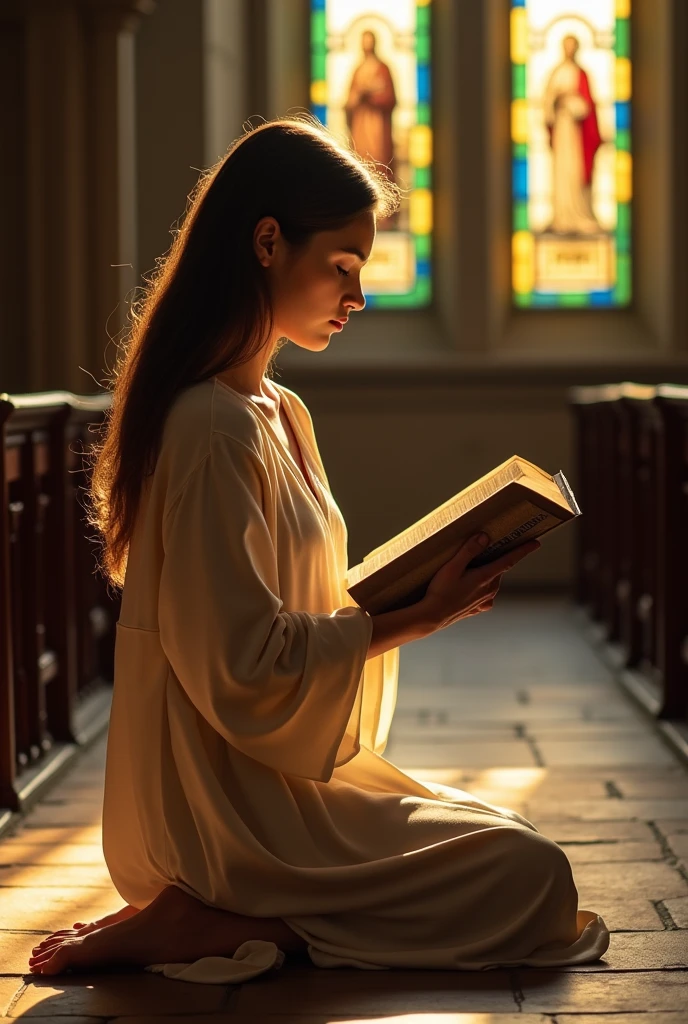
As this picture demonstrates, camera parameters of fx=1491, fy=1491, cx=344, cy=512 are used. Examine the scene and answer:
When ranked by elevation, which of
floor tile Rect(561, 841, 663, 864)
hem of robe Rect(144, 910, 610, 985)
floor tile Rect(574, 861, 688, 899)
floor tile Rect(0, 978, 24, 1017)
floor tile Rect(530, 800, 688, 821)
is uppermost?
hem of robe Rect(144, 910, 610, 985)

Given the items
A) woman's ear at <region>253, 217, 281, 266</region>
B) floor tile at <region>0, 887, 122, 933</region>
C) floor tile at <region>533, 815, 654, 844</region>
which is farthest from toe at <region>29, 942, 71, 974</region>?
floor tile at <region>533, 815, 654, 844</region>

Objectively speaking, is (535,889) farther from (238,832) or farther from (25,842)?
(25,842)

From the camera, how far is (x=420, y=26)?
9547 mm

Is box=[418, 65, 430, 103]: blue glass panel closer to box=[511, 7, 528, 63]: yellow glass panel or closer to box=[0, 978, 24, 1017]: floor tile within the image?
box=[511, 7, 528, 63]: yellow glass panel

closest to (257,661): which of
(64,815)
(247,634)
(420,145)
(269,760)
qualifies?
(247,634)

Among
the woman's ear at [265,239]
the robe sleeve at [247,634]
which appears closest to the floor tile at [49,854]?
the robe sleeve at [247,634]

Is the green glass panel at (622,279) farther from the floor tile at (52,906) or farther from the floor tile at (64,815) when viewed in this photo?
the floor tile at (52,906)

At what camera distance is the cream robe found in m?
2.35

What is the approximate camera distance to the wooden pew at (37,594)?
3.77 metres

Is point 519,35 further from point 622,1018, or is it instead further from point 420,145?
point 622,1018

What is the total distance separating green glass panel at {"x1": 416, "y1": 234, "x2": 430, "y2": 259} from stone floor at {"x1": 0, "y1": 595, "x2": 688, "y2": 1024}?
3950 millimetres

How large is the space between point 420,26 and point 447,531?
7859mm

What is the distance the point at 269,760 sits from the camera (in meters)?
2.41

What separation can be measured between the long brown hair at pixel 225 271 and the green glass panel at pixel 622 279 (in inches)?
290
